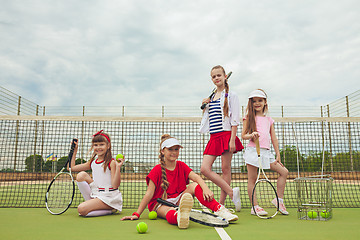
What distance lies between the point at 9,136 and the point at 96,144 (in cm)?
467

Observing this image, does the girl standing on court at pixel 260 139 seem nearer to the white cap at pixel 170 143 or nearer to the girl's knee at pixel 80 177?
the white cap at pixel 170 143

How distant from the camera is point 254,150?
4.49 metres

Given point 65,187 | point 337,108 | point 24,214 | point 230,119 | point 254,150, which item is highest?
point 337,108

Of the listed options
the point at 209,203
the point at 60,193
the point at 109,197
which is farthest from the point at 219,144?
the point at 60,193

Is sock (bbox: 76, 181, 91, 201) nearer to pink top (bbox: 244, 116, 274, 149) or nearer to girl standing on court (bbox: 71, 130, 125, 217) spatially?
girl standing on court (bbox: 71, 130, 125, 217)

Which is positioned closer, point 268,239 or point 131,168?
point 268,239

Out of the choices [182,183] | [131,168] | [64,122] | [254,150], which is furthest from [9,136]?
[254,150]

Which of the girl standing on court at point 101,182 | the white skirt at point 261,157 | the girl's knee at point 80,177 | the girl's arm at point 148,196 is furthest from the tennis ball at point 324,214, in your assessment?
the girl's knee at point 80,177

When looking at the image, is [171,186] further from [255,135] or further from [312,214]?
[312,214]

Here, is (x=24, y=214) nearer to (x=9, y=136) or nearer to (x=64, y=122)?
(x=64, y=122)

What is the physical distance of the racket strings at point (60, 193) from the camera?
4688 millimetres

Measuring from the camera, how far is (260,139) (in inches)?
179

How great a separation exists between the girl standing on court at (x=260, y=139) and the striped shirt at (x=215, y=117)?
0.38 metres

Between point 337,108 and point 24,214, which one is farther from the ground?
point 337,108
